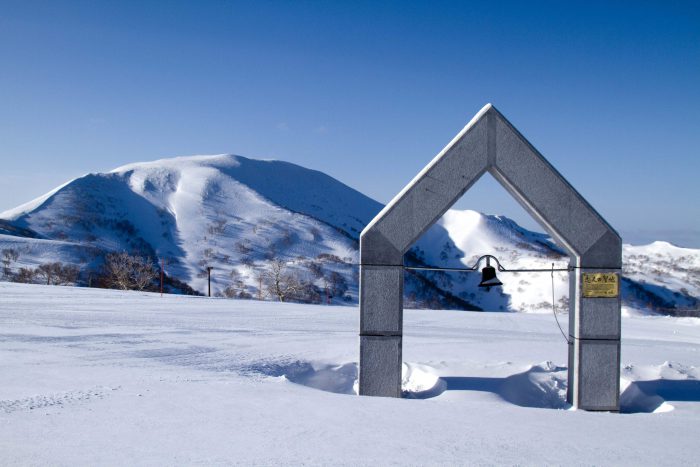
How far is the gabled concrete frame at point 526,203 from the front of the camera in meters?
8.24

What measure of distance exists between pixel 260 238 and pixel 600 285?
6147 cm

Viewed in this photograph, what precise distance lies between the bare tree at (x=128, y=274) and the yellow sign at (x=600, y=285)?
115 ft

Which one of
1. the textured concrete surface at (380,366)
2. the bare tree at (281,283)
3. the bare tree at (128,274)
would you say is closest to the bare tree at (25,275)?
the bare tree at (128,274)

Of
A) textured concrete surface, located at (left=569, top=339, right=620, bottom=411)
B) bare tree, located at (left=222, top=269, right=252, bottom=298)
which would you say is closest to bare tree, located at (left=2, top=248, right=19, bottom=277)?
bare tree, located at (left=222, top=269, right=252, bottom=298)

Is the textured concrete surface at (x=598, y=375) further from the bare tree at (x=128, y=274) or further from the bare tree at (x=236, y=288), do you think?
the bare tree at (x=236, y=288)

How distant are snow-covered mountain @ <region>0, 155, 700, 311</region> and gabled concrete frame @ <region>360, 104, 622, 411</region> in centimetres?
3940

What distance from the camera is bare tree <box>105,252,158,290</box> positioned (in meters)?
38.8

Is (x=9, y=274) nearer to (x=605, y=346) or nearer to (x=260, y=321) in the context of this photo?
(x=260, y=321)

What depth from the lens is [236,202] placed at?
82.3 metres

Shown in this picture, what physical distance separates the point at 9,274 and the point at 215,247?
2683 cm

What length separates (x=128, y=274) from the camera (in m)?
41.2

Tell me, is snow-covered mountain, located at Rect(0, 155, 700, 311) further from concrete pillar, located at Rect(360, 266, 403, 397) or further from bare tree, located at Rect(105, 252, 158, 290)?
concrete pillar, located at Rect(360, 266, 403, 397)

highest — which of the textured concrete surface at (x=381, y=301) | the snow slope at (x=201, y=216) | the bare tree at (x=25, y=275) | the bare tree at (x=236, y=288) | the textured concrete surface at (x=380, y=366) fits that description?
the snow slope at (x=201, y=216)

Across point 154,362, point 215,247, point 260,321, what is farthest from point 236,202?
point 154,362
